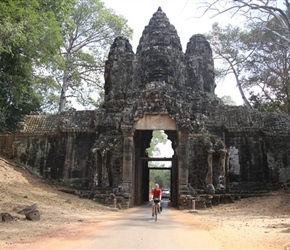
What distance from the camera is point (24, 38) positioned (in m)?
12.6

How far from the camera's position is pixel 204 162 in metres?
18.9

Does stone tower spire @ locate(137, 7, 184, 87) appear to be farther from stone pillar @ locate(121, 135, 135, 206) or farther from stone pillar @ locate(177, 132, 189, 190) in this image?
stone pillar @ locate(121, 135, 135, 206)

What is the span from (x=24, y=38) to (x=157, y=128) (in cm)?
766

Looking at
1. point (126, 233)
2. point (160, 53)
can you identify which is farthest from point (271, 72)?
point (126, 233)

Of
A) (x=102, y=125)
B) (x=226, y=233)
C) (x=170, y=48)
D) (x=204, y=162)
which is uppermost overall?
(x=170, y=48)

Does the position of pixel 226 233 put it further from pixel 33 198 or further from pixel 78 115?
pixel 78 115

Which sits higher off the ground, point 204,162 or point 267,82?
point 267,82

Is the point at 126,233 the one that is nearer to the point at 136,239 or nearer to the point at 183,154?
the point at 136,239

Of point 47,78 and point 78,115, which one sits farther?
point 47,78

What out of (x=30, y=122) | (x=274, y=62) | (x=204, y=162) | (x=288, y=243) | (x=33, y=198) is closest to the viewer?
(x=288, y=243)

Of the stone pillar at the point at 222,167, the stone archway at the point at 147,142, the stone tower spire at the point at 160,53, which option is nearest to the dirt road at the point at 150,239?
the stone archway at the point at 147,142

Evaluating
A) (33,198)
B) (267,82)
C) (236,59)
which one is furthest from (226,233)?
(236,59)

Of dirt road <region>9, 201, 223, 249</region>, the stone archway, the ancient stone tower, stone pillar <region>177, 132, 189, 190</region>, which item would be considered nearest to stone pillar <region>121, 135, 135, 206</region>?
the ancient stone tower

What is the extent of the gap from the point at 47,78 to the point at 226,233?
18.4m
